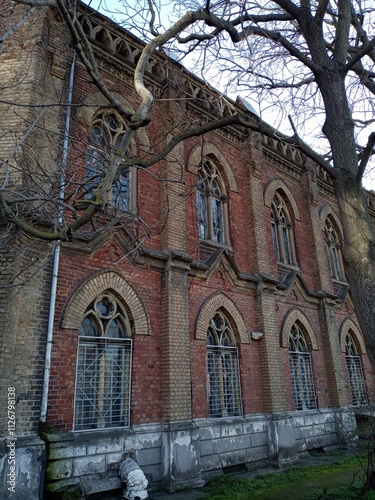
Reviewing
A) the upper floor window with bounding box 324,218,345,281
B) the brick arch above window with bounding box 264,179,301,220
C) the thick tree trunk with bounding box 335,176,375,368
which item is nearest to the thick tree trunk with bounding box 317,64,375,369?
the thick tree trunk with bounding box 335,176,375,368

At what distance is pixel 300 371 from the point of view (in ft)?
37.9

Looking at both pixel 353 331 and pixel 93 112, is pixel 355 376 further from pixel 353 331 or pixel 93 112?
pixel 93 112

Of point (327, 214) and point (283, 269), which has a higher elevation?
point (327, 214)

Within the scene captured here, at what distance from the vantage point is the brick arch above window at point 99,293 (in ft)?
22.8

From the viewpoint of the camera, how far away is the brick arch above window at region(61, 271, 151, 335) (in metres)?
6.94

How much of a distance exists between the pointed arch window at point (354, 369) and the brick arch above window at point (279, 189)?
16.1ft

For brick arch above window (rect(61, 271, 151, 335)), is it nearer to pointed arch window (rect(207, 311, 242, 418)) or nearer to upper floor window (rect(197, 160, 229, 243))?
pointed arch window (rect(207, 311, 242, 418))

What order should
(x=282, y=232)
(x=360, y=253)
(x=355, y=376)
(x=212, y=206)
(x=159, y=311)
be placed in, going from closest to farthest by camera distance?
(x=360, y=253) < (x=159, y=311) < (x=212, y=206) < (x=282, y=232) < (x=355, y=376)

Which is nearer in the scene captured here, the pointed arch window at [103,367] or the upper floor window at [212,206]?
the pointed arch window at [103,367]

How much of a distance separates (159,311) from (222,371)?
2.30 metres

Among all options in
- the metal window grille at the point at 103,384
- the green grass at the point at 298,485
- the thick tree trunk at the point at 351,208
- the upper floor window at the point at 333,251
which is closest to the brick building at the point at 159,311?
the metal window grille at the point at 103,384

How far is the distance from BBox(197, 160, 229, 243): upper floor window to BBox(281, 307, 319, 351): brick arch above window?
2.93 m

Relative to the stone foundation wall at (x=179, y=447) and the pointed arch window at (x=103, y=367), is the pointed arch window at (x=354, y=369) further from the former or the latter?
the pointed arch window at (x=103, y=367)

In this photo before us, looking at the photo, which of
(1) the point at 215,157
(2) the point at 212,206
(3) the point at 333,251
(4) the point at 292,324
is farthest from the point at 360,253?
(3) the point at 333,251
